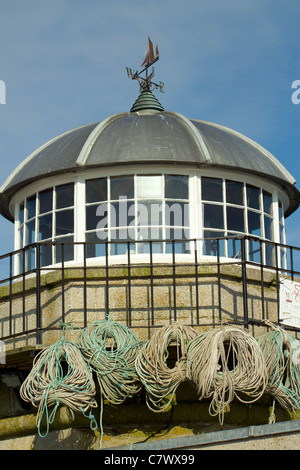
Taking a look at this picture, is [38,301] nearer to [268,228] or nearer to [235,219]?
[235,219]

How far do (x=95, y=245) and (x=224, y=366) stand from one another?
3917 millimetres

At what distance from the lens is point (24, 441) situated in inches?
640

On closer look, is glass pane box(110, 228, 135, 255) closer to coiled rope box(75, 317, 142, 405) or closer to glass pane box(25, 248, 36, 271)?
glass pane box(25, 248, 36, 271)

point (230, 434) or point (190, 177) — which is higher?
point (190, 177)

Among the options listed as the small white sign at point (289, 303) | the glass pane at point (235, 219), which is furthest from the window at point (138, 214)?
the small white sign at point (289, 303)

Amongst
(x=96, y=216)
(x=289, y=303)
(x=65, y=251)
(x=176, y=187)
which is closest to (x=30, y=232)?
(x=65, y=251)

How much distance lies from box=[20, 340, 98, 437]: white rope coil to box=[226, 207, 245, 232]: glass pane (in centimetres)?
419

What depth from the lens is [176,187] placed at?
1741cm

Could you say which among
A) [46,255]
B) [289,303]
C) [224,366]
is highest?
[46,255]

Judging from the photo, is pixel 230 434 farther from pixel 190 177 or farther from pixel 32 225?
pixel 32 225
